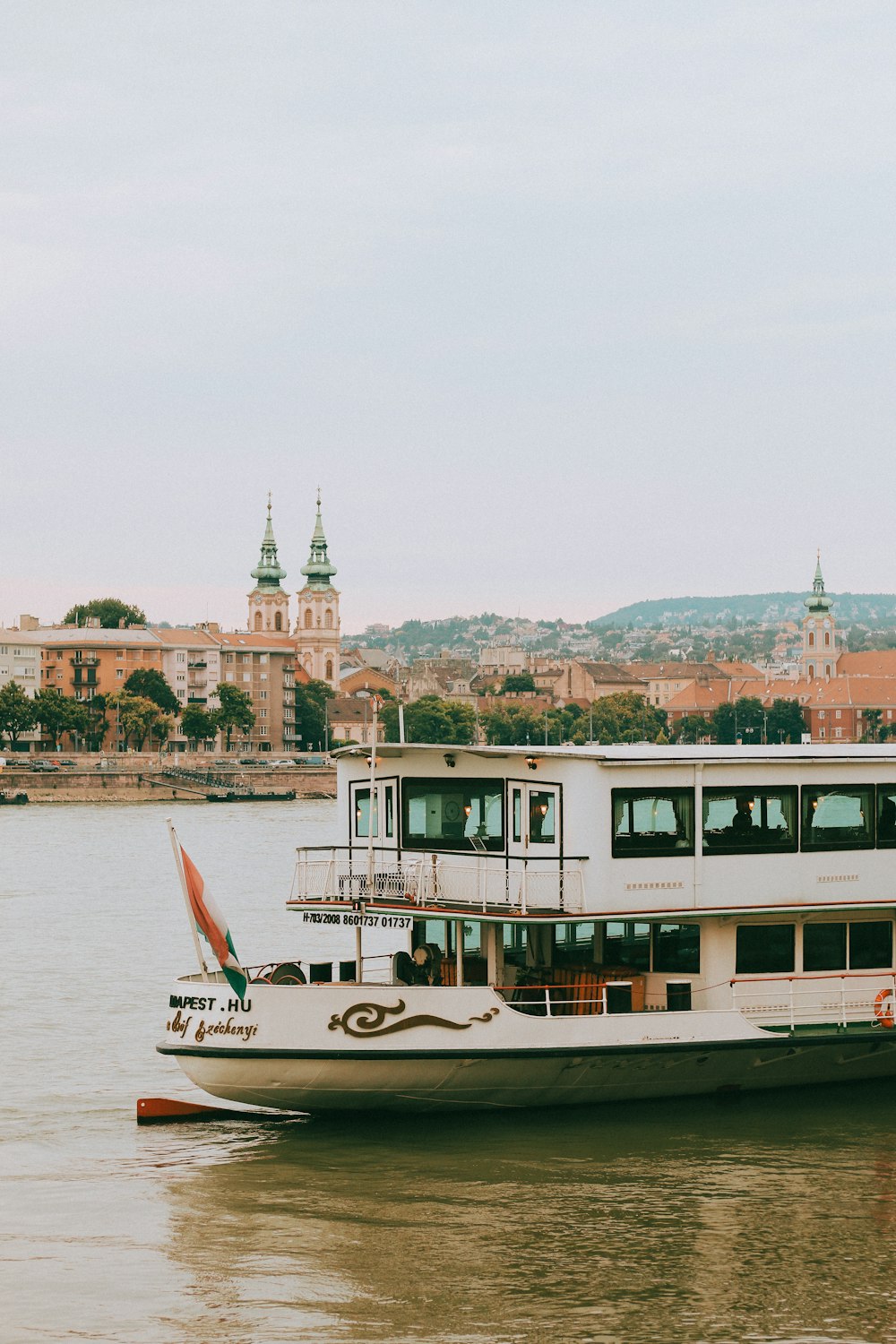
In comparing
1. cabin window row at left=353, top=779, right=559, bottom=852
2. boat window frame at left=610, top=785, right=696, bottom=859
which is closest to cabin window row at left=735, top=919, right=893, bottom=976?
boat window frame at left=610, top=785, right=696, bottom=859

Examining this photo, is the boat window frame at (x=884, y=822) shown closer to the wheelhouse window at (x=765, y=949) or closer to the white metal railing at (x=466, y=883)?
the wheelhouse window at (x=765, y=949)

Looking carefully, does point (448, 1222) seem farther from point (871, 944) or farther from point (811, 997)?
point (871, 944)

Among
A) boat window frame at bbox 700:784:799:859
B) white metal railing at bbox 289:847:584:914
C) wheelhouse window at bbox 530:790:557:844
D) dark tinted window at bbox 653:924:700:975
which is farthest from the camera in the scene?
dark tinted window at bbox 653:924:700:975

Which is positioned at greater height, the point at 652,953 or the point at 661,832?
the point at 661,832

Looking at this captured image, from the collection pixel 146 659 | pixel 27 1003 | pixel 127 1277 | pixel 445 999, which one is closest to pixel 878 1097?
pixel 445 999

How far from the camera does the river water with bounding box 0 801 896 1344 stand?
13969 mm

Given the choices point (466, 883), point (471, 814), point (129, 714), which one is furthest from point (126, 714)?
point (466, 883)

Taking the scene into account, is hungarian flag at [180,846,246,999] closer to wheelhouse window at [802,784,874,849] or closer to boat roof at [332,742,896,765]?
boat roof at [332,742,896,765]

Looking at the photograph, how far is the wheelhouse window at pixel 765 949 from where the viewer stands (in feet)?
64.9

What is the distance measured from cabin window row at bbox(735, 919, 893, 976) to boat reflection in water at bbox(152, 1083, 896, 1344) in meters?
1.33

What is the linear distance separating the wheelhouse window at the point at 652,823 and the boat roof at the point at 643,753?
0.37 m

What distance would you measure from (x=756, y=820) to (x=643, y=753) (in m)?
1.39

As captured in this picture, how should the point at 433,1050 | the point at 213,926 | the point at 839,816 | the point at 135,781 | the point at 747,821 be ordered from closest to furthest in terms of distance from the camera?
the point at 213,926, the point at 433,1050, the point at 747,821, the point at 839,816, the point at 135,781

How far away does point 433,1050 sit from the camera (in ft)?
58.9
